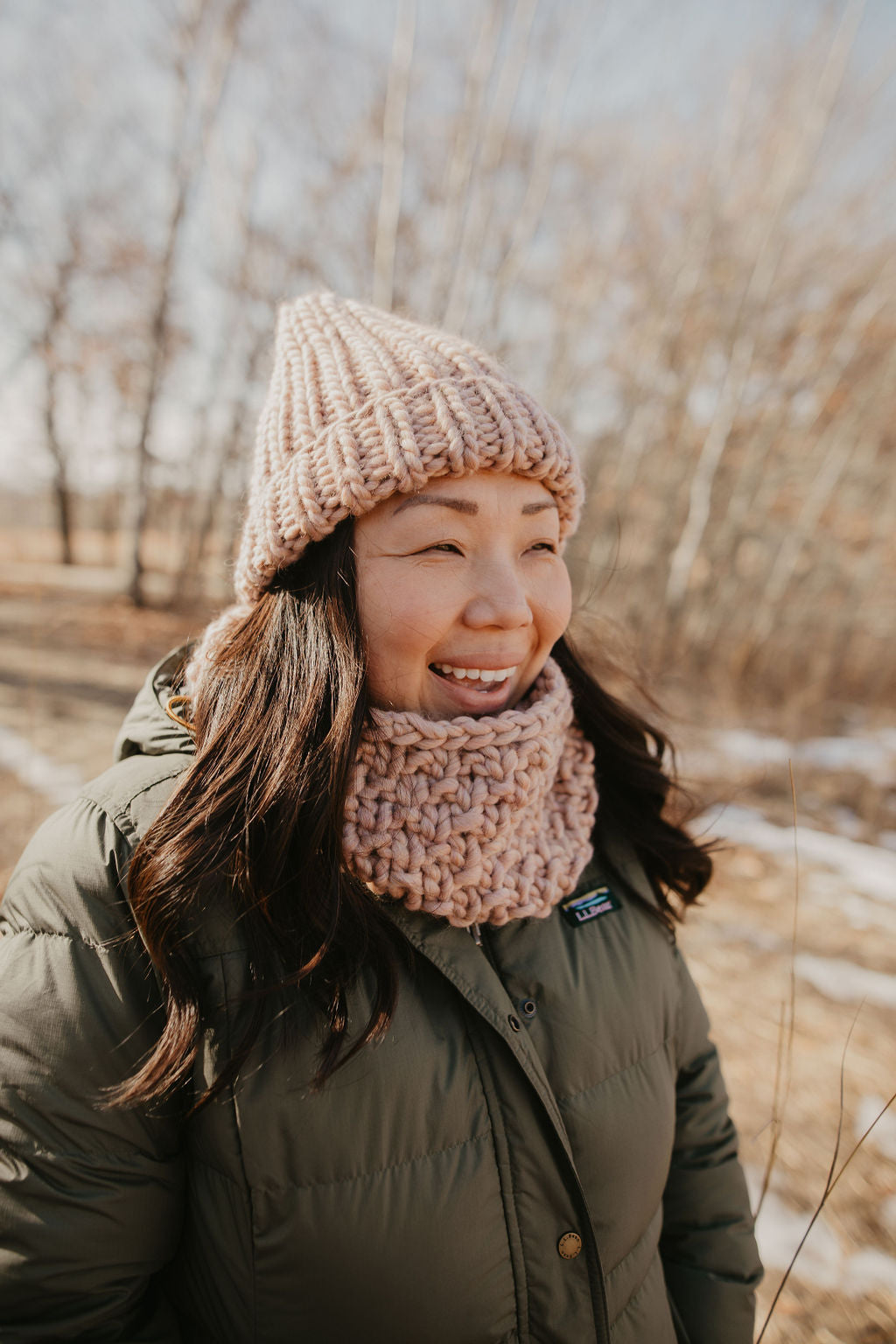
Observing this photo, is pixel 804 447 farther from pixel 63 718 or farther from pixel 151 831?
pixel 151 831

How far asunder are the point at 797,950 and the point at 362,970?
3.87 meters

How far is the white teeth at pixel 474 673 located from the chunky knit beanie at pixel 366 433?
1.02 ft

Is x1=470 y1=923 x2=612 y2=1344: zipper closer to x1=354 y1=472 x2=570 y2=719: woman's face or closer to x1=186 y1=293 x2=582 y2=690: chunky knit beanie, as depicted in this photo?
x1=354 y1=472 x2=570 y2=719: woman's face

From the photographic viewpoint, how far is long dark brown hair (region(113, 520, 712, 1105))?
1.05 meters

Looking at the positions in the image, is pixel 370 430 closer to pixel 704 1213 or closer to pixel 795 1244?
pixel 704 1213

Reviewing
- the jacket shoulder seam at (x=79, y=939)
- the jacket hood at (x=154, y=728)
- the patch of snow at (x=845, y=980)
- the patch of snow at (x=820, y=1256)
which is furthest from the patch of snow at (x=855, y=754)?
the jacket shoulder seam at (x=79, y=939)

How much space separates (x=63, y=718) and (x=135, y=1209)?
585 centimetres

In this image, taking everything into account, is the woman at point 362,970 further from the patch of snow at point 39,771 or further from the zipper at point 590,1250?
the patch of snow at point 39,771

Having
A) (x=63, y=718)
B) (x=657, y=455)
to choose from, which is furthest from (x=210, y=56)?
(x=657, y=455)

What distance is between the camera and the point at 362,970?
115 centimetres

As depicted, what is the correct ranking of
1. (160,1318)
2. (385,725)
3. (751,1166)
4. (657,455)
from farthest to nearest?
(657,455) < (751,1166) < (385,725) < (160,1318)

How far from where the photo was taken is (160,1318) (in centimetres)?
108

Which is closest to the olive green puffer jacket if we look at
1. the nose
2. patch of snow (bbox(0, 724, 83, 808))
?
the nose

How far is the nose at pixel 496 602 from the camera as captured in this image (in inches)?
47.2
